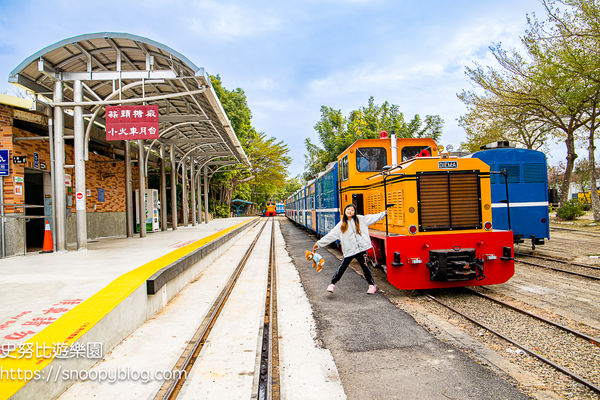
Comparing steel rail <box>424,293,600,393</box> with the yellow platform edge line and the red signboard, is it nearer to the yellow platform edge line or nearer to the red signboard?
the yellow platform edge line

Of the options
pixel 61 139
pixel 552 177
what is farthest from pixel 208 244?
pixel 552 177

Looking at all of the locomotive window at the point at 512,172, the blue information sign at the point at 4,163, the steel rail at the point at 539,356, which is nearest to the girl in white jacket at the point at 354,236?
the steel rail at the point at 539,356

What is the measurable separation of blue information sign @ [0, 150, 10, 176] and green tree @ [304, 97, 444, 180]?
2377 cm

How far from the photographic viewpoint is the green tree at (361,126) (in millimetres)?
30578

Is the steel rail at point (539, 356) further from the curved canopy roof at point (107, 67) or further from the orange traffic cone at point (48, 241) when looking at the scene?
the orange traffic cone at point (48, 241)

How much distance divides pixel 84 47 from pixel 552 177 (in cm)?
4835

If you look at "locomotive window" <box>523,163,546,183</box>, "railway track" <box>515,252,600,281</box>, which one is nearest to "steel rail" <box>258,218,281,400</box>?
"railway track" <box>515,252,600,281</box>

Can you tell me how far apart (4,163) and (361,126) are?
26.0 metres

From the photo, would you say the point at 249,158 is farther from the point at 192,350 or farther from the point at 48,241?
the point at 192,350

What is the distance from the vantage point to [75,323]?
11.4ft

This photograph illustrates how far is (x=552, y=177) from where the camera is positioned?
1702 inches


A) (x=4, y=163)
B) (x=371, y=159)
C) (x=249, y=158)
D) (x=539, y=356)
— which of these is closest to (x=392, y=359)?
(x=539, y=356)

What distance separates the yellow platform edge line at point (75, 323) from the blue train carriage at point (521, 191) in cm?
818

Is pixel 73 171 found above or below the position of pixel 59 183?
above
